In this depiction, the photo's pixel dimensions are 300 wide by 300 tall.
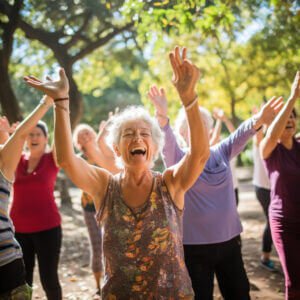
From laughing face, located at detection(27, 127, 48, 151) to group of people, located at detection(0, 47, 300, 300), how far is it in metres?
0.01

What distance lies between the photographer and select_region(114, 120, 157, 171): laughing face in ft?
7.51

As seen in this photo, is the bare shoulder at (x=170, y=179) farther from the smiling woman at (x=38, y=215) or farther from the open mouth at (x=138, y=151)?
the smiling woman at (x=38, y=215)

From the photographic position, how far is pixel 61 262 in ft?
22.9

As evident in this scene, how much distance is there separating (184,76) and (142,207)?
2.53 ft

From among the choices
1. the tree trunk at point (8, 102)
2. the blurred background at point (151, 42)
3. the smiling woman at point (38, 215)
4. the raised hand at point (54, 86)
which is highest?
the blurred background at point (151, 42)

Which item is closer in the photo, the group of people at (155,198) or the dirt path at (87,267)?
the group of people at (155,198)

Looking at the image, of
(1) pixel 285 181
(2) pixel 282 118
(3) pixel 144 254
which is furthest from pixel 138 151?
(1) pixel 285 181

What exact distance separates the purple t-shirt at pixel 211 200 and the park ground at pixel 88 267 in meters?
2.20

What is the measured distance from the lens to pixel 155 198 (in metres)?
2.23

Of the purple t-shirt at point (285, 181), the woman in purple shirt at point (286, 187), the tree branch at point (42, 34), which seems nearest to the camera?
the woman in purple shirt at point (286, 187)

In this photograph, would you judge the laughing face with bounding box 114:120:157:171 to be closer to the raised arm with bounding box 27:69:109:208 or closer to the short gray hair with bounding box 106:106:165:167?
the short gray hair with bounding box 106:106:165:167

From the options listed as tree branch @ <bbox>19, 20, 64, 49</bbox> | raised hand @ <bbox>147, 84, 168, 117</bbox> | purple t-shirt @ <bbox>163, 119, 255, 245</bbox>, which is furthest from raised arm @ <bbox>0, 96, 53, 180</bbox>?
tree branch @ <bbox>19, 20, 64, 49</bbox>

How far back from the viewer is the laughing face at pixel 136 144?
229 cm

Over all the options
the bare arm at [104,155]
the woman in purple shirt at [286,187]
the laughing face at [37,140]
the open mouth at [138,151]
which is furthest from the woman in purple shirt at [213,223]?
the laughing face at [37,140]
